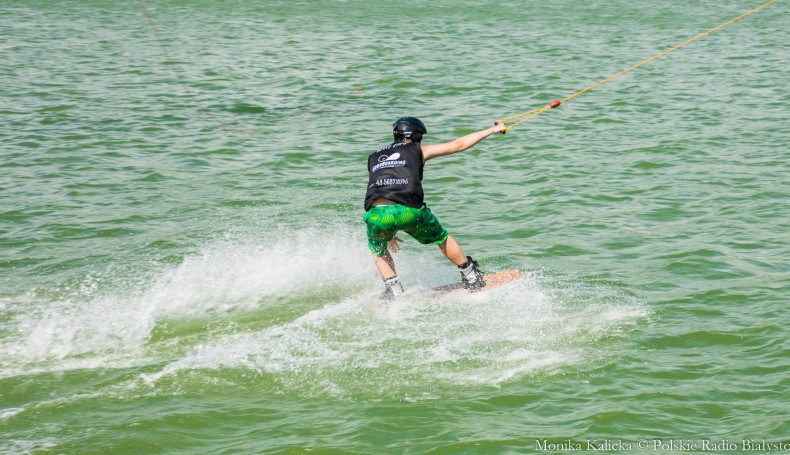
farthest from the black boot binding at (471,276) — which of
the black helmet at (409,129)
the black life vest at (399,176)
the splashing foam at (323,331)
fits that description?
the black helmet at (409,129)

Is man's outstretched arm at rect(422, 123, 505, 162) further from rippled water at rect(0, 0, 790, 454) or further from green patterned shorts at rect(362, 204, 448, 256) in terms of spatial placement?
rippled water at rect(0, 0, 790, 454)

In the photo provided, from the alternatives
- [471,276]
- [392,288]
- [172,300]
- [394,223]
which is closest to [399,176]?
[394,223]

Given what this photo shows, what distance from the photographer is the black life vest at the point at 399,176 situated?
31.8 feet

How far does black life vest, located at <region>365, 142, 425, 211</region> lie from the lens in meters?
9.70

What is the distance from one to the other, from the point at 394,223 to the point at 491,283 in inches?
49.8

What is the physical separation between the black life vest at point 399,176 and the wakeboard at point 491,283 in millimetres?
987

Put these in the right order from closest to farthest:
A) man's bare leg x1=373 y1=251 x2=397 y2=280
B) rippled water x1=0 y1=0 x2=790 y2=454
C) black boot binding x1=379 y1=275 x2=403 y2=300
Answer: rippled water x1=0 y1=0 x2=790 y2=454
black boot binding x1=379 y1=275 x2=403 y2=300
man's bare leg x1=373 y1=251 x2=397 y2=280

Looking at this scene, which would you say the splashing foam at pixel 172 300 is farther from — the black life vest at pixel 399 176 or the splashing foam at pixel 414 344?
the black life vest at pixel 399 176

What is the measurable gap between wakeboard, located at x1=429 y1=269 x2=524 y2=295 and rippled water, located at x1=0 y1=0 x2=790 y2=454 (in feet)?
0.50

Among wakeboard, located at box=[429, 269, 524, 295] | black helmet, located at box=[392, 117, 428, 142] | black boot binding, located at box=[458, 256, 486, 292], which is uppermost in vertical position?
black helmet, located at box=[392, 117, 428, 142]

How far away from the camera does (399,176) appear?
9727 mm

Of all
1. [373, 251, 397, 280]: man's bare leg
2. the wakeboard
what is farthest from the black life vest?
the wakeboard

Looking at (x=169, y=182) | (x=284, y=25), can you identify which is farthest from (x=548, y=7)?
(x=169, y=182)

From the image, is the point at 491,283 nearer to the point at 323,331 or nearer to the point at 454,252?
the point at 454,252
